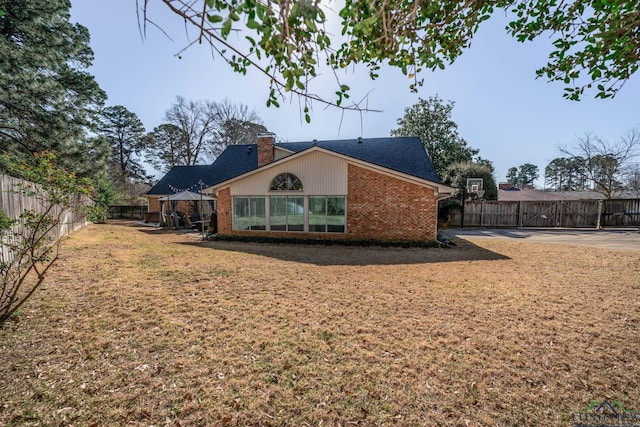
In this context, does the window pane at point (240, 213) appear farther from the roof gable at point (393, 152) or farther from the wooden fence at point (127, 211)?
the wooden fence at point (127, 211)

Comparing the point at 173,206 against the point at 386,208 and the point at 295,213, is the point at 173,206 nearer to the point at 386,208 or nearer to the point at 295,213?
the point at 295,213

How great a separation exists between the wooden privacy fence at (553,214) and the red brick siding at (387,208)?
32.2 feet

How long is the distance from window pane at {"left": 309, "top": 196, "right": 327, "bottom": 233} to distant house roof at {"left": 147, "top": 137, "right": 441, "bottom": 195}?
2484mm

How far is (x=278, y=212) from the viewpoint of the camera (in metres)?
12.1

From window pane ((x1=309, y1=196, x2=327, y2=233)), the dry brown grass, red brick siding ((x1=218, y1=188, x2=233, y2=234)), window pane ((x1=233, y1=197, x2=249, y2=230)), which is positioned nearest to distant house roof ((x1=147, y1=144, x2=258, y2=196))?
red brick siding ((x1=218, y1=188, x2=233, y2=234))

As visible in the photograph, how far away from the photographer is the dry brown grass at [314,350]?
7.13ft

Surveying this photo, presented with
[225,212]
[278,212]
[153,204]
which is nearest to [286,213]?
[278,212]

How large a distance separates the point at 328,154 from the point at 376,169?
2135mm

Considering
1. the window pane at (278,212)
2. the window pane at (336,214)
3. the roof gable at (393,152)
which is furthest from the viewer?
the roof gable at (393,152)

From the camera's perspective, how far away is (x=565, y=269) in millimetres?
6766

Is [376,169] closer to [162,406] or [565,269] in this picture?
[565,269]

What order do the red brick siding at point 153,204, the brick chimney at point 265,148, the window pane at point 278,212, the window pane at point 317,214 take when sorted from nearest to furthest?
the window pane at point 317,214
the window pane at point 278,212
the brick chimney at point 265,148
the red brick siding at point 153,204

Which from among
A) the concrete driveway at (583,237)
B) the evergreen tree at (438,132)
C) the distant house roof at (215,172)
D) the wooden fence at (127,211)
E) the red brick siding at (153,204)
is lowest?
the concrete driveway at (583,237)

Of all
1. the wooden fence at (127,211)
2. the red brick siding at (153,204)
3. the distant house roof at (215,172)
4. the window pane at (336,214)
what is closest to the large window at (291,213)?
the window pane at (336,214)
